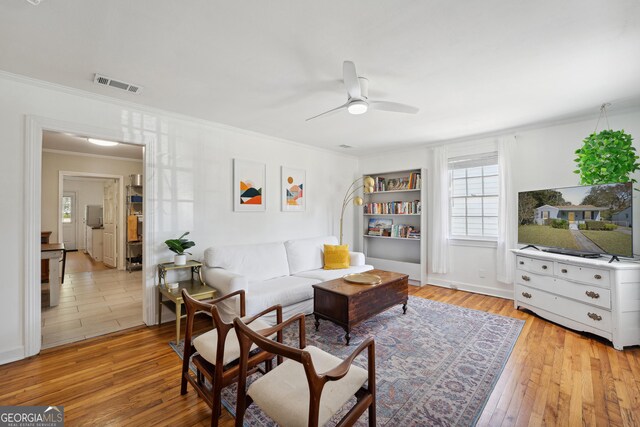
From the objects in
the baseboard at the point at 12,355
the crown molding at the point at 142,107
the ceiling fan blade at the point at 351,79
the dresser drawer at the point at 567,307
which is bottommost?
the baseboard at the point at 12,355

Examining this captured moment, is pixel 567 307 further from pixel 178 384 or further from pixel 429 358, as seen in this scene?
pixel 178 384

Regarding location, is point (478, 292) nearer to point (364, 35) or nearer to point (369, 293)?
point (369, 293)

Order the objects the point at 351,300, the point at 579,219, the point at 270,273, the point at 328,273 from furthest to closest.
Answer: the point at 328,273 → the point at 270,273 → the point at 579,219 → the point at 351,300

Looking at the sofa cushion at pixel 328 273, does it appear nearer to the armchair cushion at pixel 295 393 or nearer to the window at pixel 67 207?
the armchair cushion at pixel 295 393

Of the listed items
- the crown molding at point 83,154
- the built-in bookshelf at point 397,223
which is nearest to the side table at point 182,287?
the built-in bookshelf at point 397,223

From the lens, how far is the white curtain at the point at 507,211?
13.3 feet

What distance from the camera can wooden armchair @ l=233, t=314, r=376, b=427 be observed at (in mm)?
1154

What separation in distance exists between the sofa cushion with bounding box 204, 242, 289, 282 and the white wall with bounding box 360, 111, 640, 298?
9.07 ft

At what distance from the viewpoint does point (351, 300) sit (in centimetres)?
274

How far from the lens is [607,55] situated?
212 cm

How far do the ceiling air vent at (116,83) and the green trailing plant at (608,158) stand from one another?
15.1ft

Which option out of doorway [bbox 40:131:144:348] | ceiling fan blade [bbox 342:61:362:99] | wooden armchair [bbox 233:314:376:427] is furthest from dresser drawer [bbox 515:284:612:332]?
doorway [bbox 40:131:144:348]

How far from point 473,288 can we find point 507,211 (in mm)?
1335

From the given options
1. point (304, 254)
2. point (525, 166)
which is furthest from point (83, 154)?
point (525, 166)
